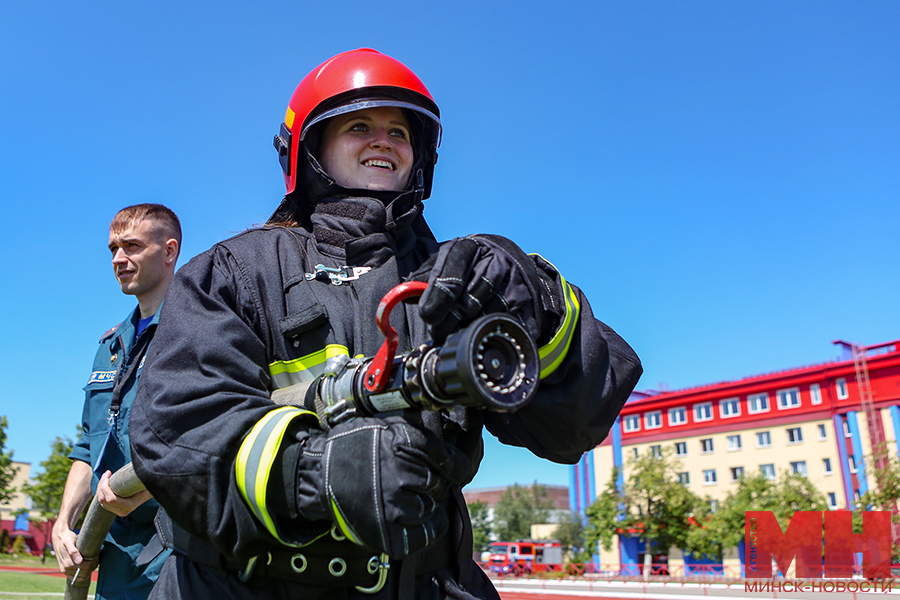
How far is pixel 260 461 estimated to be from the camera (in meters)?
1.49

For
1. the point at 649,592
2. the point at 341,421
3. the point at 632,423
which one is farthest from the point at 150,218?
the point at 632,423

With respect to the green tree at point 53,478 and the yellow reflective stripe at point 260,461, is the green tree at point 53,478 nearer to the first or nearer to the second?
the green tree at point 53,478

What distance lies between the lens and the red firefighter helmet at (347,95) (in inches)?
100

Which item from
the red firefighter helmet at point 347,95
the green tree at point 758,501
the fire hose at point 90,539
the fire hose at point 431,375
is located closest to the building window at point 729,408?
the green tree at point 758,501

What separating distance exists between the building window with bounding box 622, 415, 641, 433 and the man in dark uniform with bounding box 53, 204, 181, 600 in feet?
164

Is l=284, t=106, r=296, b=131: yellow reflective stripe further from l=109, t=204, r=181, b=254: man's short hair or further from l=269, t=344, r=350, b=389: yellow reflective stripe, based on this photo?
l=109, t=204, r=181, b=254: man's short hair

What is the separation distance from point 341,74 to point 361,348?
1.23 meters

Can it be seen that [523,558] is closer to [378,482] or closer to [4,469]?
[4,469]

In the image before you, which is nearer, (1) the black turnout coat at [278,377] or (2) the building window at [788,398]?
(1) the black turnout coat at [278,377]

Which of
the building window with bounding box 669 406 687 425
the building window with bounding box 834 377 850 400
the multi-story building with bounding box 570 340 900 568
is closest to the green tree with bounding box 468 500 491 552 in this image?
the multi-story building with bounding box 570 340 900 568

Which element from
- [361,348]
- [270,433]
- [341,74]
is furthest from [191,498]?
[341,74]

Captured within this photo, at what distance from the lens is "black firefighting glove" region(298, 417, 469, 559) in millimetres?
1411

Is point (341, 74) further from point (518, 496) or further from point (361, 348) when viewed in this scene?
point (518, 496)

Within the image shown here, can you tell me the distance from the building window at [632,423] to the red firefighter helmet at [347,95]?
51.1 metres
